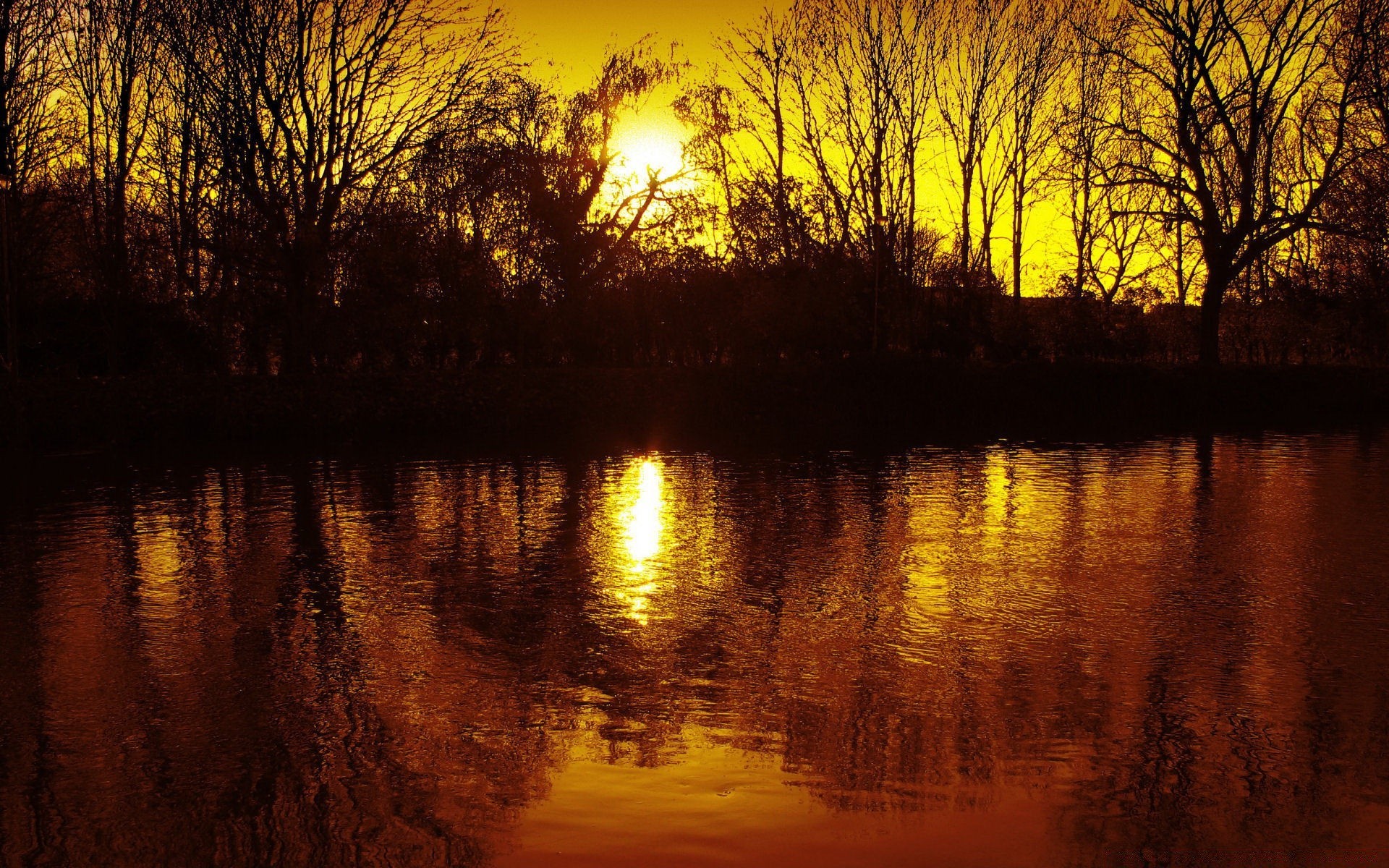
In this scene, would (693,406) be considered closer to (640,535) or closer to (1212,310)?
(640,535)

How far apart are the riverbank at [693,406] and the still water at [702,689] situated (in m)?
9.54

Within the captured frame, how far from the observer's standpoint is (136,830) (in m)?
4.11

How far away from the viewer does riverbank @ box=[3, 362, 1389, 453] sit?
20.3 m

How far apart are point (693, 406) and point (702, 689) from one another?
18310mm

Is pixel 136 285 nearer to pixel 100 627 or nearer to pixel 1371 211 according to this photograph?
pixel 100 627

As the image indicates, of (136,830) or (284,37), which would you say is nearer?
(136,830)

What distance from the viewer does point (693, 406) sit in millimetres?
23922

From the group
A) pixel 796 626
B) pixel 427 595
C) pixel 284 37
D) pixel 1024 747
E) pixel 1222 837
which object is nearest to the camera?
pixel 1222 837

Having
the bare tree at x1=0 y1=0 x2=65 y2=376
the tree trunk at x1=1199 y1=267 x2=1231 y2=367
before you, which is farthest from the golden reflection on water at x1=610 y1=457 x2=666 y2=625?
the tree trunk at x1=1199 y1=267 x2=1231 y2=367

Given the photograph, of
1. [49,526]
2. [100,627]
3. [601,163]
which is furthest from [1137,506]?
[601,163]

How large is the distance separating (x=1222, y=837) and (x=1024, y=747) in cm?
99

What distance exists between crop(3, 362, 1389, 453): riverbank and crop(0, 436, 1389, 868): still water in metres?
9.54

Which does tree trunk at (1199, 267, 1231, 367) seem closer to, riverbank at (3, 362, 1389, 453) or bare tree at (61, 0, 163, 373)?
riverbank at (3, 362, 1389, 453)

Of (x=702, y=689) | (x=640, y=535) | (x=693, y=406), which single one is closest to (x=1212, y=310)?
(x=693, y=406)
